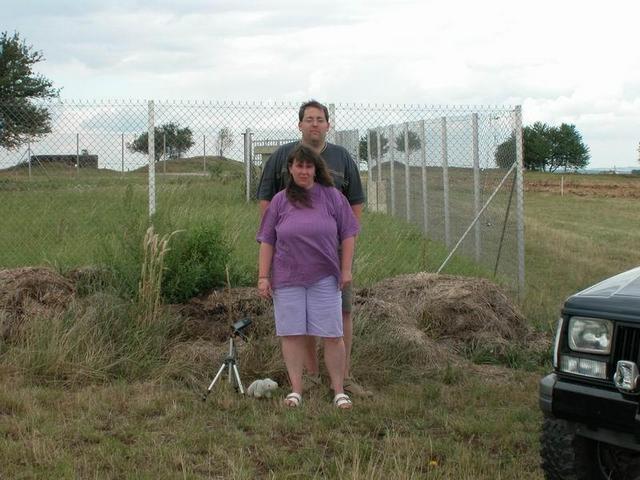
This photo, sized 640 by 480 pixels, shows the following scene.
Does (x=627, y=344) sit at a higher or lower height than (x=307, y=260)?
lower

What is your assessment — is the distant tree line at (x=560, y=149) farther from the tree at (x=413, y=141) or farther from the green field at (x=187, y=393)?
the green field at (x=187, y=393)

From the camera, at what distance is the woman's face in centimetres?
508

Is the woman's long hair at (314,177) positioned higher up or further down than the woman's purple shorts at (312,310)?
higher up

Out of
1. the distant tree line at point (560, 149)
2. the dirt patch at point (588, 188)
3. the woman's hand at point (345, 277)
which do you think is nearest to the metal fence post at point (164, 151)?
the woman's hand at point (345, 277)

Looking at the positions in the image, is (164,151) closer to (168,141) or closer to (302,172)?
(168,141)

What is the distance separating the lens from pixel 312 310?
5172 mm

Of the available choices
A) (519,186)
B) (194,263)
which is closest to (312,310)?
(194,263)

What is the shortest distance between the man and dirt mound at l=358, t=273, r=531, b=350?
1.18m

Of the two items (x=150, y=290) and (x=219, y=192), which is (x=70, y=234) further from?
(x=150, y=290)

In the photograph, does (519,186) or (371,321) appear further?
(519,186)

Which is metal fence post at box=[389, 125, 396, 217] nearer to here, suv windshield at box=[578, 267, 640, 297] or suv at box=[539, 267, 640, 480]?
suv windshield at box=[578, 267, 640, 297]

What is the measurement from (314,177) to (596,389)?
2.39m

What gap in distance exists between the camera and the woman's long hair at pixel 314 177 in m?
5.08

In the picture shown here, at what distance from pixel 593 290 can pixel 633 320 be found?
407 millimetres
